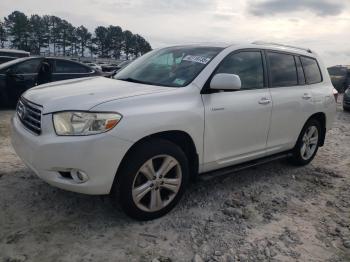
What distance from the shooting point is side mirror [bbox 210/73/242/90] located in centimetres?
384

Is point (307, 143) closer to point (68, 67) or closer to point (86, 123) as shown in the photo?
point (86, 123)

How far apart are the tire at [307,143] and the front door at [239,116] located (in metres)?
1.01

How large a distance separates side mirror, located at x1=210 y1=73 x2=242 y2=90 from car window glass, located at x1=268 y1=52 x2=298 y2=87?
111 cm

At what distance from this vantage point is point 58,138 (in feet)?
10.5

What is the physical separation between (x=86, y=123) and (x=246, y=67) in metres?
2.14

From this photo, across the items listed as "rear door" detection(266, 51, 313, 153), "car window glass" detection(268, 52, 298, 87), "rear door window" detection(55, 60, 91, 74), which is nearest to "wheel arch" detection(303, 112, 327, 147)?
"rear door" detection(266, 51, 313, 153)

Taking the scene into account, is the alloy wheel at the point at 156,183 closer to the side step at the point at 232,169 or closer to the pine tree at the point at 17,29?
the side step at the point at 232,169

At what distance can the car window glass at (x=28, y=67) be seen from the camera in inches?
362

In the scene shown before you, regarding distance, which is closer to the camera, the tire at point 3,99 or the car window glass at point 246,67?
the car window glass at point 246,67

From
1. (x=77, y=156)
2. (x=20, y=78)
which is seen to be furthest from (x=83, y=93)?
(x=20, y=78)

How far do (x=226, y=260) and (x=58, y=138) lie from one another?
1701mm

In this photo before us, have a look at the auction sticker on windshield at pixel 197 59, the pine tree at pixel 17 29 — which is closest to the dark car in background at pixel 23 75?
the auction sticker on windshield at pixel 197 59

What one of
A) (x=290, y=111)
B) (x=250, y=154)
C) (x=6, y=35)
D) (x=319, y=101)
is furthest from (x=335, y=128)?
(x=6, y=35)

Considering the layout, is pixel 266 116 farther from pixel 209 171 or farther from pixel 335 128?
pixel 335 128
